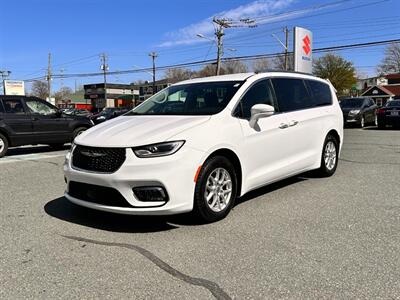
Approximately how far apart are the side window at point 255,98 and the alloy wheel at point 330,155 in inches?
75.2

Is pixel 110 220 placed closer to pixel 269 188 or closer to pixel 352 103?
pixel 269 188

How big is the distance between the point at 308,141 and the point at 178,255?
3.38 metres

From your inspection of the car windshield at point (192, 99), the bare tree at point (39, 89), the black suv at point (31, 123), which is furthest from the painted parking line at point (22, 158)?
the bare tree at point (39, 89)

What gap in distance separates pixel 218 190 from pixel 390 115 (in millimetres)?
16646

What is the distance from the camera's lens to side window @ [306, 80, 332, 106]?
6.86m

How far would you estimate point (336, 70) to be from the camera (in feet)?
239

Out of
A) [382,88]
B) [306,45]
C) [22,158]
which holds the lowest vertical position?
[22,158]

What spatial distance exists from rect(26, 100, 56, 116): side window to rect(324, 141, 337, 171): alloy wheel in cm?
856

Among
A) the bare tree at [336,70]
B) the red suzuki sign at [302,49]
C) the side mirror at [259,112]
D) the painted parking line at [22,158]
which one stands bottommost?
the painted parking line at [22,158]

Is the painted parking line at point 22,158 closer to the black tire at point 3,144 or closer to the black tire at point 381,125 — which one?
the black tire at point 3,144

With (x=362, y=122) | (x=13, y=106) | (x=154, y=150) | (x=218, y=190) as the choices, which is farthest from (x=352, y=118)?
(x=154, y=150)

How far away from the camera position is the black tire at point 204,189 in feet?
14.7

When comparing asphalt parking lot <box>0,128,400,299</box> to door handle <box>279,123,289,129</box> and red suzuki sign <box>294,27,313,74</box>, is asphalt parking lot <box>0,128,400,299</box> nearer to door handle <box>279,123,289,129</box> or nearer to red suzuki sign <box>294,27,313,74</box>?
door handle <box>279,123,289,129</box>

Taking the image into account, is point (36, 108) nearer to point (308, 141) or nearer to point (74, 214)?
point (74, 214)
